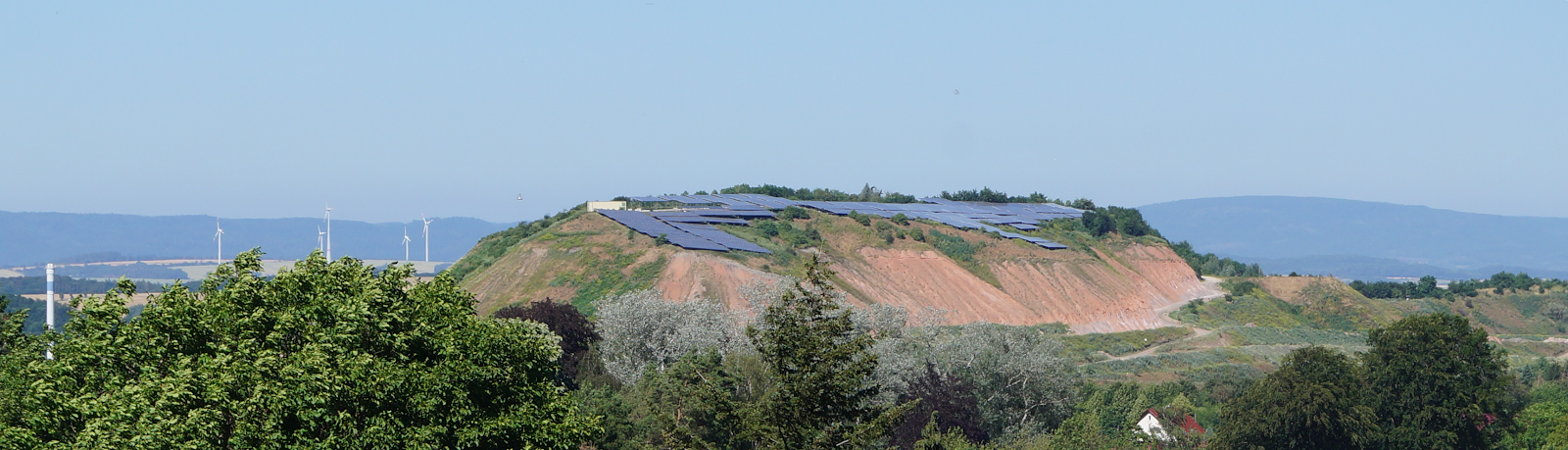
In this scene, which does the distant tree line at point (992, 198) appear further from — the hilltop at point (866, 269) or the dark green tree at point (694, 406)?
the dark green tree at point (694, 406)

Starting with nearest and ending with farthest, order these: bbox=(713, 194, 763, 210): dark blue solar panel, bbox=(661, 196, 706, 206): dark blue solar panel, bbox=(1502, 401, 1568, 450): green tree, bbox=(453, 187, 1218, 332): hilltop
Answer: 1. bbox=(1502, 401, 1568, 450): green tree
2. bbox=(453, 187, 1218, 332): hilltop
3. bbox=(713, 194, 763, 210): dark blue solar panel
4. bbox=(661, 196, 706, 206): dark blue solar panel

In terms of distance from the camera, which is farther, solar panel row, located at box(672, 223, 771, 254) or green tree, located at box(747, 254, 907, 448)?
solar panel row, located at box(672, 223, 771, 254)

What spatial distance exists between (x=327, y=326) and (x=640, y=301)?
1310 inches

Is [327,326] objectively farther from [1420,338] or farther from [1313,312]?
[1313,312]

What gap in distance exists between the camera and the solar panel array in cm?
8306

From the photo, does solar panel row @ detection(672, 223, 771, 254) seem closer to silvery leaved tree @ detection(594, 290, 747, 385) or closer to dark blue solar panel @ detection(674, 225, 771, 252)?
dark blue solar panel @ detection(674, 225, 771, 252)

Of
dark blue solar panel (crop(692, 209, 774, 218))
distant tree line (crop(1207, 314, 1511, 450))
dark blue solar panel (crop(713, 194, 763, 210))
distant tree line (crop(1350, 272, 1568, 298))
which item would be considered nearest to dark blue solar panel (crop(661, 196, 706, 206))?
dark blue solar panel (crop(713, 194, 763, 210))

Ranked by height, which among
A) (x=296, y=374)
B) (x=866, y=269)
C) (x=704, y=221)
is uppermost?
(x=704, y=221)

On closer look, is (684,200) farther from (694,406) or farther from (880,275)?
(694,406)

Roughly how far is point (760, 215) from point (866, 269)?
15.1 m

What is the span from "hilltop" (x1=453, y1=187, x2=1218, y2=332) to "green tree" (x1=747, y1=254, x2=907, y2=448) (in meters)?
45.8

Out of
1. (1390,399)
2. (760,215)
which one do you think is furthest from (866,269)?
(1390,399)

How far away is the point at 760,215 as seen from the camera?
99.8m

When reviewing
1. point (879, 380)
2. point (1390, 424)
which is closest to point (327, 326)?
point (879, 380)
